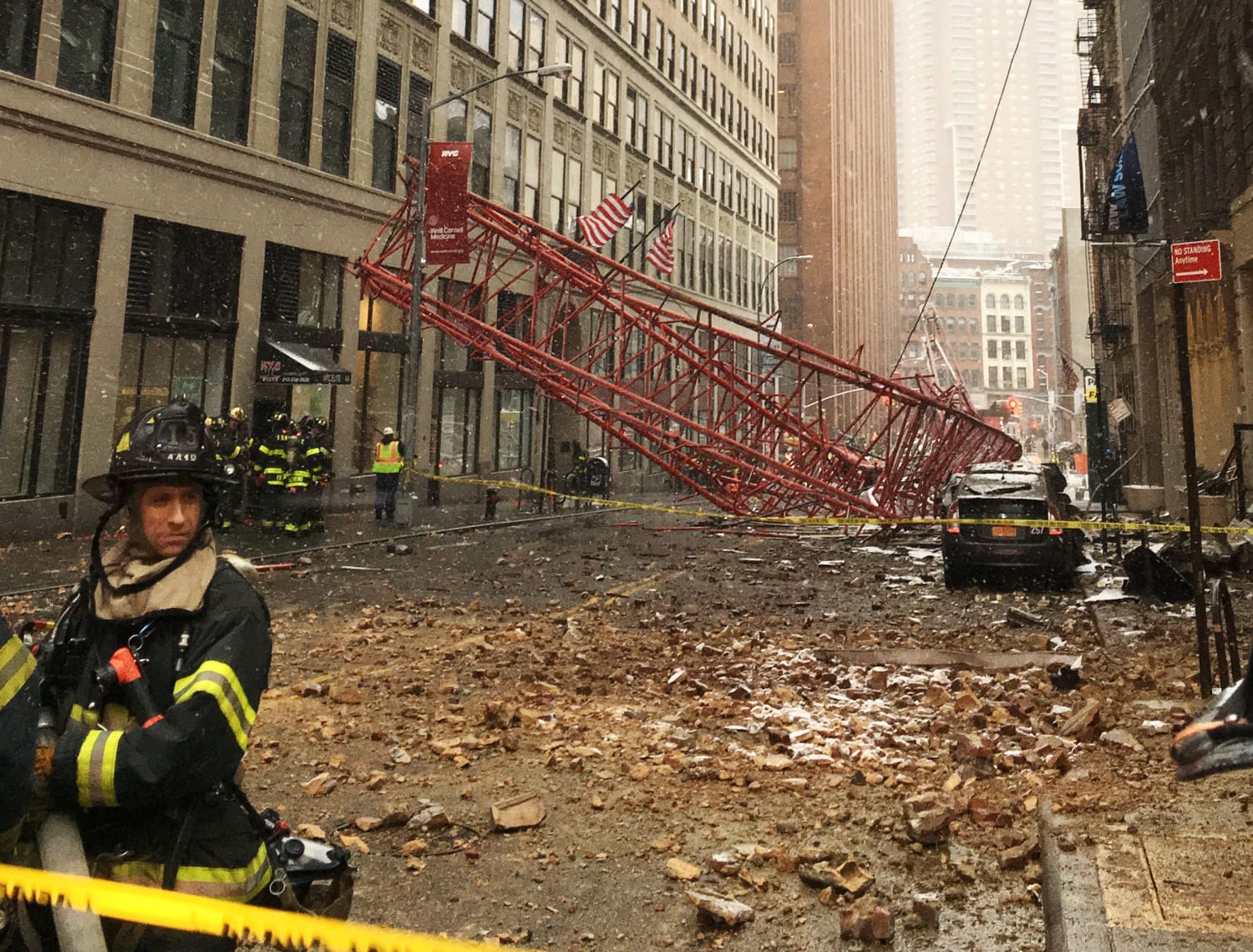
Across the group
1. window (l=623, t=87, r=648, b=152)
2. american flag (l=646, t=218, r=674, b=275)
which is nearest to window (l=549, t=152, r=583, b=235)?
window (l=623, t=87, r=648, b=152)

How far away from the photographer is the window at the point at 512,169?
2861cm

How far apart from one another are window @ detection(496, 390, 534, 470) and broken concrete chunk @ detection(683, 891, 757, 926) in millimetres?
25705

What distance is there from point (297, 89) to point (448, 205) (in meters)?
6.74

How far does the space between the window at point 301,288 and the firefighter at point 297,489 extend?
571 centimetres

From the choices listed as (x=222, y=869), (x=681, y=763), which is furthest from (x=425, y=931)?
(x=681, y=763)

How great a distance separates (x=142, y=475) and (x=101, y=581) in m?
0.28

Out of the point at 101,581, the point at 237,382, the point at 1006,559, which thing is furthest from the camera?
the point at 237,382

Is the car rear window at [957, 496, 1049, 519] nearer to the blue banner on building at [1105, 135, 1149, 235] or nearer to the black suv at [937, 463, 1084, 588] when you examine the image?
the black suv at [937, 463, 1084, 588]

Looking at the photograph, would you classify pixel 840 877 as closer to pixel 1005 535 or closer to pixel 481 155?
pixel 1005 535

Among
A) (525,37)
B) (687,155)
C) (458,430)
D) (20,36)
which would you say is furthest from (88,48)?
(687,155)

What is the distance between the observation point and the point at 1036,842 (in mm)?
3910

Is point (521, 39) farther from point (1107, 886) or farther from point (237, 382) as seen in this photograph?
point (1107, 886)

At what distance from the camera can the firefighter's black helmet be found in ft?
7.07

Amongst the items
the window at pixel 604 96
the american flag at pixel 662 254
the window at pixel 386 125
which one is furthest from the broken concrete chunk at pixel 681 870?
the window at pixel 604 96
